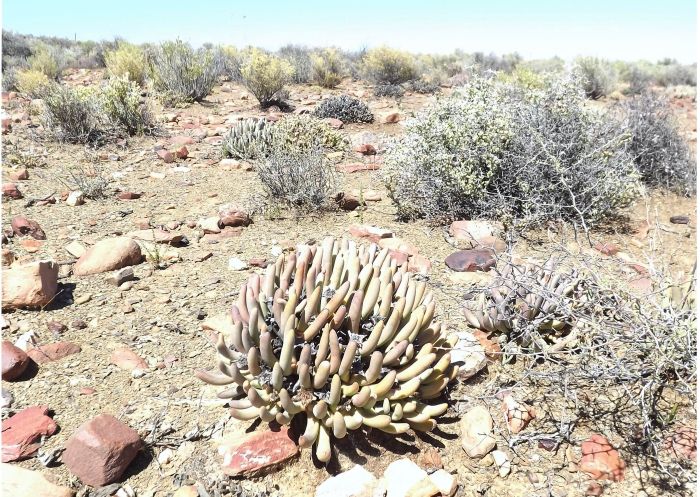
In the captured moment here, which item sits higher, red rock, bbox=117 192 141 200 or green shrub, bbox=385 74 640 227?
green shrub, bbox=385 74 640 227

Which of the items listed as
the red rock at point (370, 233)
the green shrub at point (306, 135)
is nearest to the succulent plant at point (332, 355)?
the red rock at point (370, 233)

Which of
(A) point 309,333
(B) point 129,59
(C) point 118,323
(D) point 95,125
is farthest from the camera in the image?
(B) point 129,59

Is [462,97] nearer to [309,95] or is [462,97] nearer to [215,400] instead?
[215,400]

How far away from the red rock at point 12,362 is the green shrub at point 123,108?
6024 mm

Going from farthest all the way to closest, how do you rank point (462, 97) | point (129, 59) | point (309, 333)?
point (129, 59), point (462, 97), point (309, 333)

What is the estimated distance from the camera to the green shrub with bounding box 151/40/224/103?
36.0 feet

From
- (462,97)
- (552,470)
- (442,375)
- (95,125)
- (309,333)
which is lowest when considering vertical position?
(552,470)

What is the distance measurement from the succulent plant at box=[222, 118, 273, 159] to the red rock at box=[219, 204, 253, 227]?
2.19m

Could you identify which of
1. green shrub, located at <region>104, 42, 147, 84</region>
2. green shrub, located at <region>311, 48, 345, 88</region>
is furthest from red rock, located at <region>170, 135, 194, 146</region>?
green shrub, located at <region>311, 48, 345, 88</region>

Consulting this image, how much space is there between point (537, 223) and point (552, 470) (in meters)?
3.20

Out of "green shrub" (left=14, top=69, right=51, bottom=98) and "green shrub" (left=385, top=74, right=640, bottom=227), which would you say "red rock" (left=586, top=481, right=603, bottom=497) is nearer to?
"green shrub" (left=385, top=74, right=640, bottom=227)

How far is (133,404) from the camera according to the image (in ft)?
9.23

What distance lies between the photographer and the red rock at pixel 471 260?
Result: 14.0ft

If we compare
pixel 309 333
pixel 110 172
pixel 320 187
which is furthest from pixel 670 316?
pixel 110 172
